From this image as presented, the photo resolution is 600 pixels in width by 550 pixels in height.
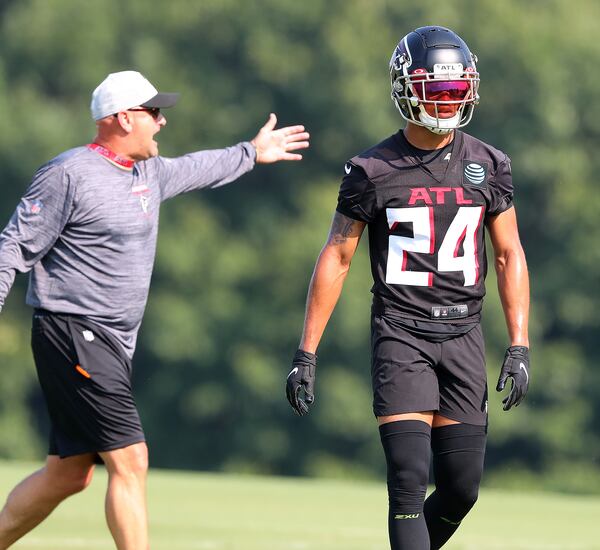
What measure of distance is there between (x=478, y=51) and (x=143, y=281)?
94.1ft

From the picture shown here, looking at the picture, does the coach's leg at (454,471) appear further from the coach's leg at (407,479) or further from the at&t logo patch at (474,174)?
the at&t logo patch at (474,174)

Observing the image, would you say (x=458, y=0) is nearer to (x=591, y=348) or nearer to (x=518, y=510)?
(x=591, y=348)

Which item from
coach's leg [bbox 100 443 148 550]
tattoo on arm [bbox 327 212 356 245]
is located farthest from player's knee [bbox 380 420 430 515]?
coach's leg [bbox 100 443 148 550]

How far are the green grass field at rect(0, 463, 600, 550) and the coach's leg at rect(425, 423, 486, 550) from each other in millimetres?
2593

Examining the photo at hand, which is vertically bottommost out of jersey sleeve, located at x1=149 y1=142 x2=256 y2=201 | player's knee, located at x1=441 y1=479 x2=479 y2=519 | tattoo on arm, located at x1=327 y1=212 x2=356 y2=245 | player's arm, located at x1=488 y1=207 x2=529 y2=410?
player's knee, located at x1=441 y1=479 x2=479 y2=519

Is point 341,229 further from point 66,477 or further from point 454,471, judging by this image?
point 66,477

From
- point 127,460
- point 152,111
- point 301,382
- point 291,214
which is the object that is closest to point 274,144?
point 152,111

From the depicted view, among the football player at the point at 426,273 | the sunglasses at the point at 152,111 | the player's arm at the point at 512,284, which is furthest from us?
the sunglasses at the point at 152,111

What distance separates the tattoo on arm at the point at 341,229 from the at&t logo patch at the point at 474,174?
19.5 inches

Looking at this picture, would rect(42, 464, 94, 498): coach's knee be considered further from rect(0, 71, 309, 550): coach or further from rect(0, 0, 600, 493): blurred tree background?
rect(0, 0, 600, 493): blurred tree background

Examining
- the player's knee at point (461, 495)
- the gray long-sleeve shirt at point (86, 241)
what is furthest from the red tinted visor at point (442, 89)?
the player's knee at point (461, 495)

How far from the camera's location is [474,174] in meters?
6.28

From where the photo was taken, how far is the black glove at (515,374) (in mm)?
6328

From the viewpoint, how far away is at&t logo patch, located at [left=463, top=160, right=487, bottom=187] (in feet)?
20.5
